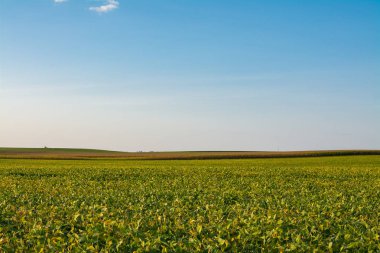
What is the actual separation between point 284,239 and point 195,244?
2.05m

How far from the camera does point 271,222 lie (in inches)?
425

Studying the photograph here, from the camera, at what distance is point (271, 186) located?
25.7 metres

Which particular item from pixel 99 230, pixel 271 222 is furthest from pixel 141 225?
pixel 271 222

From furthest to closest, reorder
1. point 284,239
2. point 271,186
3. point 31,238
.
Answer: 1. point 271,186
2. point 31,238
3. point 284,239

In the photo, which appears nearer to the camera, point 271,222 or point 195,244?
point 195,244

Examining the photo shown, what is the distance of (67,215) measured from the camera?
43.0ft

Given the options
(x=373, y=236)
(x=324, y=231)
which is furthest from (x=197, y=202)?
(x=373, y=236)

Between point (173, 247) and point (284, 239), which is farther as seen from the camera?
point (284, 239)

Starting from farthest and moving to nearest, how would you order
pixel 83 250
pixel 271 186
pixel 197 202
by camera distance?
1. pixel 271 186
2. pixel 197 202
3. pixel 83 250

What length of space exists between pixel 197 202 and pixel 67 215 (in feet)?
19.1

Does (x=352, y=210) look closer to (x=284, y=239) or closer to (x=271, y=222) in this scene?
(x=271, y=222)

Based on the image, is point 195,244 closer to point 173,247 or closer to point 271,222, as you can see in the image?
point 173,247

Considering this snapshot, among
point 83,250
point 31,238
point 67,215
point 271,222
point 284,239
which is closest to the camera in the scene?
point 83,250

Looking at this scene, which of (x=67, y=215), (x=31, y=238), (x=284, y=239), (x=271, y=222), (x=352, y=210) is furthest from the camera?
(x=352, y=210)
